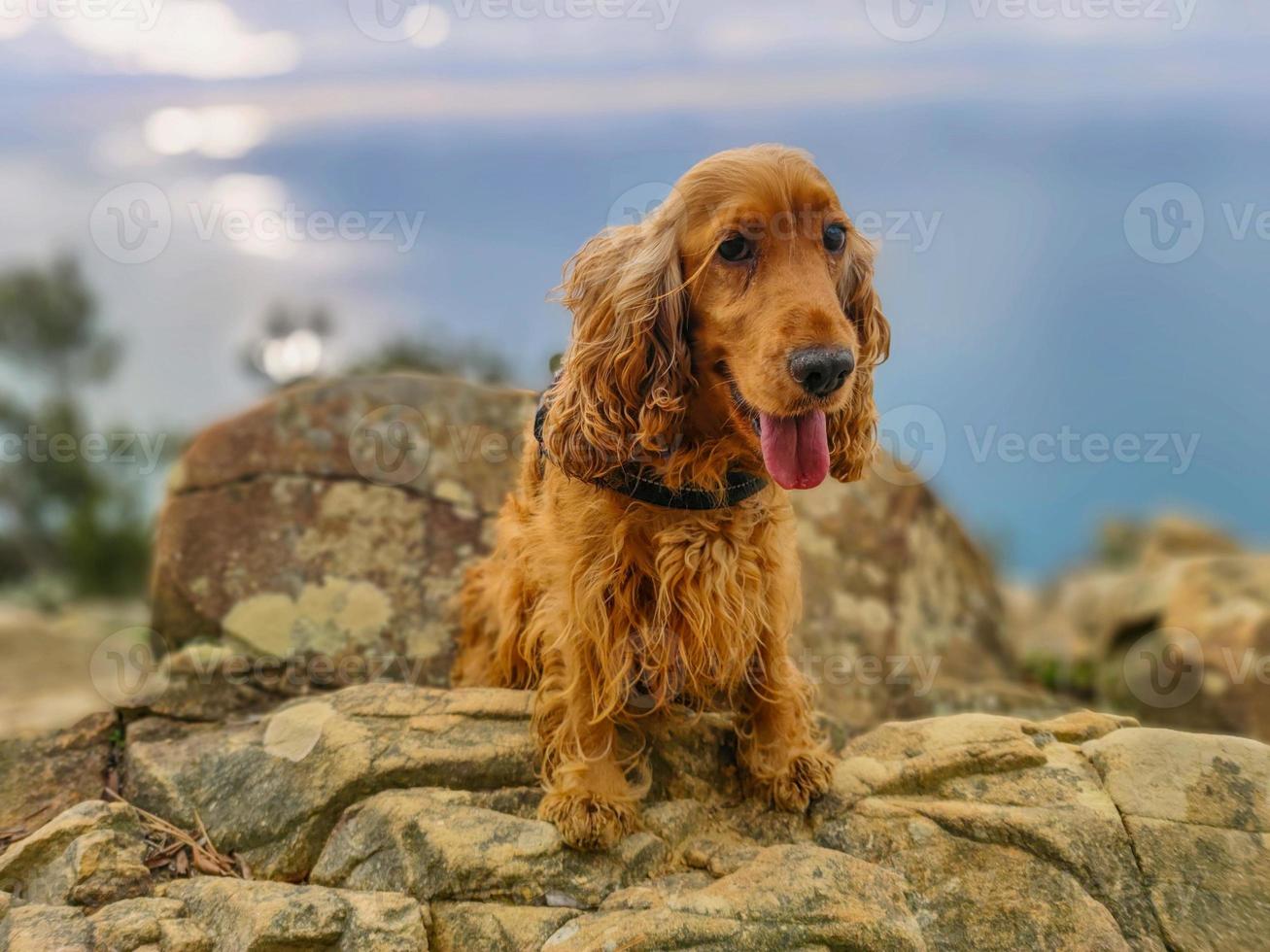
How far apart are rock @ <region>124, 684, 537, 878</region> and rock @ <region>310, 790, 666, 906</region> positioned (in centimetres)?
11

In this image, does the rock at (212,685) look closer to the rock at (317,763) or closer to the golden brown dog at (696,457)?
the rock at (317,763)

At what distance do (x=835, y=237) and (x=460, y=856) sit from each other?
7.55 ft

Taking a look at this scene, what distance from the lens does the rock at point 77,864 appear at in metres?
3.08

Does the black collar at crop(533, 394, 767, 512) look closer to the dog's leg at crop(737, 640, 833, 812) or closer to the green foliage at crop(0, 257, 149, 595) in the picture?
the dog's leg at crop(737, 640, 833, 812)

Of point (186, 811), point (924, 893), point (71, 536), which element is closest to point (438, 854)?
point (186, 811)

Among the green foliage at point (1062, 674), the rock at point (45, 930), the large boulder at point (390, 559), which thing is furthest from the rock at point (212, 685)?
the green foliage at point (1062, 674)

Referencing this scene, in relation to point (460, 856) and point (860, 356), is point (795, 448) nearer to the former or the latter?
point (860, 356)

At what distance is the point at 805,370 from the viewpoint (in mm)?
2762

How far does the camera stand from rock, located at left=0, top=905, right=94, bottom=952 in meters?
2.79

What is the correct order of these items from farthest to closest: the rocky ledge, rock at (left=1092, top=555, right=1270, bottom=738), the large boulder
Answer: rock at (left=1092, top=555, right=1270, bottom=738), the large boulder, the rocky ledge
